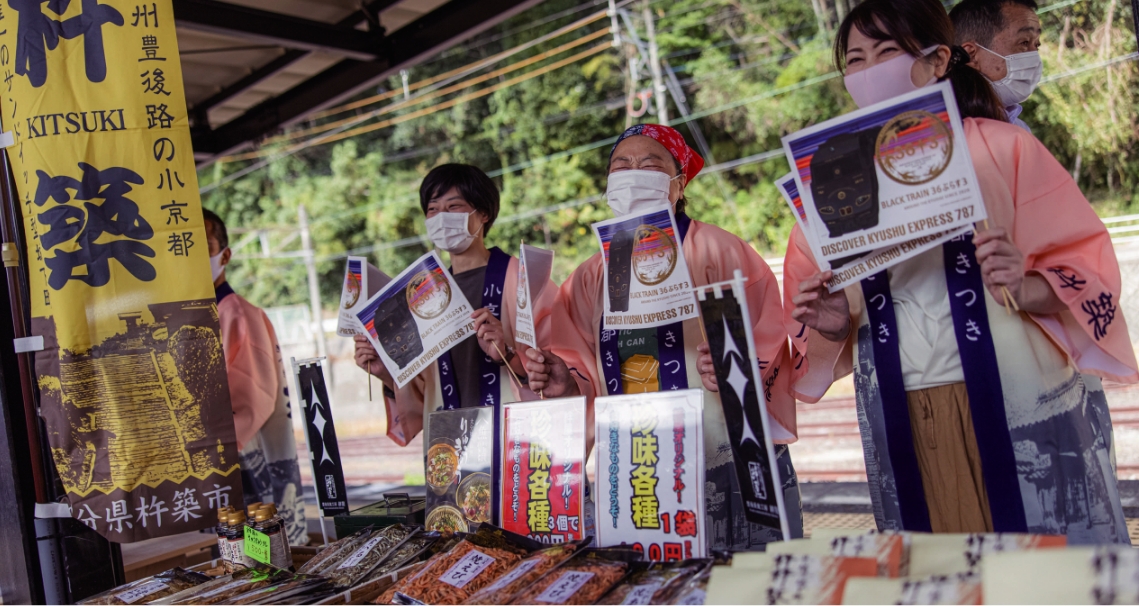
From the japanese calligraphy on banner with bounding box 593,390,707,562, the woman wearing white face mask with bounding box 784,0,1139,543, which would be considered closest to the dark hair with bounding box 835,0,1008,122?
the woman wearing white face mask with bounding box 784,0,1139,543

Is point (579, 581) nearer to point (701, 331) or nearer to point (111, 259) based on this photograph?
point (701, 331)

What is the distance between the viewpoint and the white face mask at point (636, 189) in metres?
2.39

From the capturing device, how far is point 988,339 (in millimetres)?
1770

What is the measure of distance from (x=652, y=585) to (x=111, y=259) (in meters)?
1.91

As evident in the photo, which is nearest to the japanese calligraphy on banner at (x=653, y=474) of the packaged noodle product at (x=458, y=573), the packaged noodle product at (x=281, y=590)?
the packaged noodle product at (x=458, y=573)

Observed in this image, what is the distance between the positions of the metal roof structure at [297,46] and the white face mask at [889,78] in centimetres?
281

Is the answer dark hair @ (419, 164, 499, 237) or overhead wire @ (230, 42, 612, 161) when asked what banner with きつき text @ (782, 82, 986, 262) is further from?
overhead wire @ (230, 42, 612, 161)

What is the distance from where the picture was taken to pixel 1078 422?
69.0 inches

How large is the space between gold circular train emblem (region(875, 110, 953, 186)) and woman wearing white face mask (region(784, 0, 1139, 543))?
0.17 meters

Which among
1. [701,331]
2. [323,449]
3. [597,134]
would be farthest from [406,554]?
[597,134]

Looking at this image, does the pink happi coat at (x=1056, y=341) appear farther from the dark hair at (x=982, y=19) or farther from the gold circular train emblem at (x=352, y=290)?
the gold circular train emblem at (x=352, y=290)

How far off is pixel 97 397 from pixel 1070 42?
16.5 meters

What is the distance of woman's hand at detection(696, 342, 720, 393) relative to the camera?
218cm

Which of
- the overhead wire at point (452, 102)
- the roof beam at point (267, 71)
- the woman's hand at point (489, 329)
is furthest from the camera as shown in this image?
the overhead wire at point (452, 102)
